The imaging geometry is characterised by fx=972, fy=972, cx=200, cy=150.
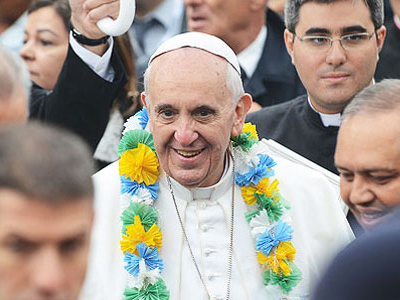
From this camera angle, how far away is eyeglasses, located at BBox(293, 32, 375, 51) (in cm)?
576

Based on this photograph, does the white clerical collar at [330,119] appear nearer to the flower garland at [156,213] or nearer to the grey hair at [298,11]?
the grey hair at [298,11]

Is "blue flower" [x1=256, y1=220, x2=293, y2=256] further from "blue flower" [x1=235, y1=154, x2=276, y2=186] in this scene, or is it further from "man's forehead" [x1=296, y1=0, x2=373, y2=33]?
"man's forehead" [x1=296, y1=0, x2=373, y2=33]

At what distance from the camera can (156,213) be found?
16.2 ft

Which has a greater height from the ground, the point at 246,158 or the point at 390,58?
the point at 390,58

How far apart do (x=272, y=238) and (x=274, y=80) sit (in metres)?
2.30

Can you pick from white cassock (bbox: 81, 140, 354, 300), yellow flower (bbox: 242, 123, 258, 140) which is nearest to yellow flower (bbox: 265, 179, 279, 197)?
white cassock (bbox: 81, 140, 354, 300)

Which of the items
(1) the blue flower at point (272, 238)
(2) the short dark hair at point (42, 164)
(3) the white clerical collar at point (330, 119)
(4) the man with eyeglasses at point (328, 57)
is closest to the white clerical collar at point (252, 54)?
(4) the man with eyeglasses at point (328, 57)

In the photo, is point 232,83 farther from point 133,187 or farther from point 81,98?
point 81,98

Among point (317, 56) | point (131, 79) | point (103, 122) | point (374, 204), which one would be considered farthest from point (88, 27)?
point (374, 204)

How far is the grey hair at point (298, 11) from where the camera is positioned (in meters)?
5.84

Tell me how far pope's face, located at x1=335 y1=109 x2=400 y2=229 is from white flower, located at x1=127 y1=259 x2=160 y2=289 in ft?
3.55

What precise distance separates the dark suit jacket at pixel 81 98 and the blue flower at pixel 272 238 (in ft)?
3.87

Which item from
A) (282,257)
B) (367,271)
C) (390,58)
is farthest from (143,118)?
(367,271)

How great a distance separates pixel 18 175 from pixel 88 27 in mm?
2820
